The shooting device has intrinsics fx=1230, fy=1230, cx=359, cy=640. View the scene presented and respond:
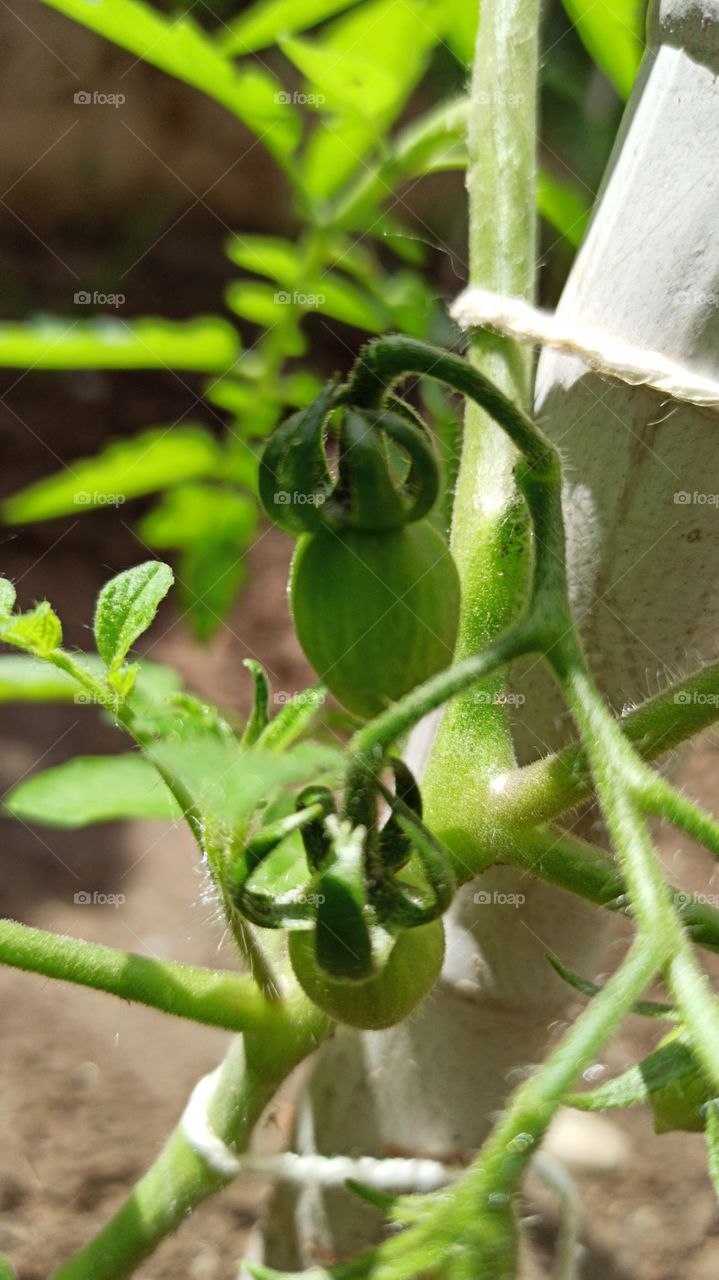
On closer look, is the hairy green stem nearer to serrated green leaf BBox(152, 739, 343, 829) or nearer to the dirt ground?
the dirt ground

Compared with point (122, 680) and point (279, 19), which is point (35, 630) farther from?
point (279, 19)

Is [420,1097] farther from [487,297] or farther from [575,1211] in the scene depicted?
[487,297]

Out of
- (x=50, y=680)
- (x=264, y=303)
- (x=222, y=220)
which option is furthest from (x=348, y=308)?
(x=222, y=220)

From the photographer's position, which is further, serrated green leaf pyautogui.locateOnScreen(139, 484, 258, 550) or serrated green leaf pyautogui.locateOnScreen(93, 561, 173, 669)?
serrated green leaf pyautogui.locateOnScreen(139, 484, 258, 550)

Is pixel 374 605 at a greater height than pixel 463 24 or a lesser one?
lesser

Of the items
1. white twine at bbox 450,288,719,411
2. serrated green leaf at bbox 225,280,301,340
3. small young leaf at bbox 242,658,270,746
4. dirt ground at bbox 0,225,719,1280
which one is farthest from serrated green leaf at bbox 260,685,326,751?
serrated green leaf at bbox 225,280,301,340

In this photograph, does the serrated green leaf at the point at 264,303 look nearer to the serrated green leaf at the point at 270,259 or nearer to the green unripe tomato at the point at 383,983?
the serrated green leaf at the point at 270,259

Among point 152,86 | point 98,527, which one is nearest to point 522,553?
point 98,527
